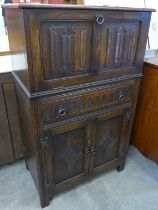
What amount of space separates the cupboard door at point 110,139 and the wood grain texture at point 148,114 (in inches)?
8.9

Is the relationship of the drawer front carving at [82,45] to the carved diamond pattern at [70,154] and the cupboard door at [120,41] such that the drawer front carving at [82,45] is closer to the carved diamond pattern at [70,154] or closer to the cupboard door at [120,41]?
the cupboard door at [120,41]

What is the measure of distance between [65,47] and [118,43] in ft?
1.06

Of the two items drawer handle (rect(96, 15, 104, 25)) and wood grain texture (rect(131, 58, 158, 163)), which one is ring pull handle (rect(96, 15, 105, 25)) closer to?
drawer handle (rect(96, 15, 104, 25))

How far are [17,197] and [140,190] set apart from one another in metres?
0.91

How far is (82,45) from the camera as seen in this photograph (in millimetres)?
977

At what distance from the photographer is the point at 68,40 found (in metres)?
0.93

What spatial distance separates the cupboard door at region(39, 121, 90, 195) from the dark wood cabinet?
43 cm

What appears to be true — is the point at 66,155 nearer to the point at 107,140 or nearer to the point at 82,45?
the point at 107,140

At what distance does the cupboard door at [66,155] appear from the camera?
1147 millimetres

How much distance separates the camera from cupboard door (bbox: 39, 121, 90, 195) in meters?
1.15

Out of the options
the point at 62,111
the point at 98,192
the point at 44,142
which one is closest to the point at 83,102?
the point at 62,111

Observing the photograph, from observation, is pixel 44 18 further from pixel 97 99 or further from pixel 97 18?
pixel 97 99

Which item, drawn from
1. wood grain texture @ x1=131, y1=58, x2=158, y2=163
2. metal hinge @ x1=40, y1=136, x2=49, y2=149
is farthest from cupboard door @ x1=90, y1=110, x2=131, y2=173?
metal hinge @ x1=40, y1=136, x2=49, y2=149

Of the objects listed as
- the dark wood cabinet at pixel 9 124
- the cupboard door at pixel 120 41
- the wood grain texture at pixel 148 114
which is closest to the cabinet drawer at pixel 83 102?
the cupboard door at pixel 120 41
